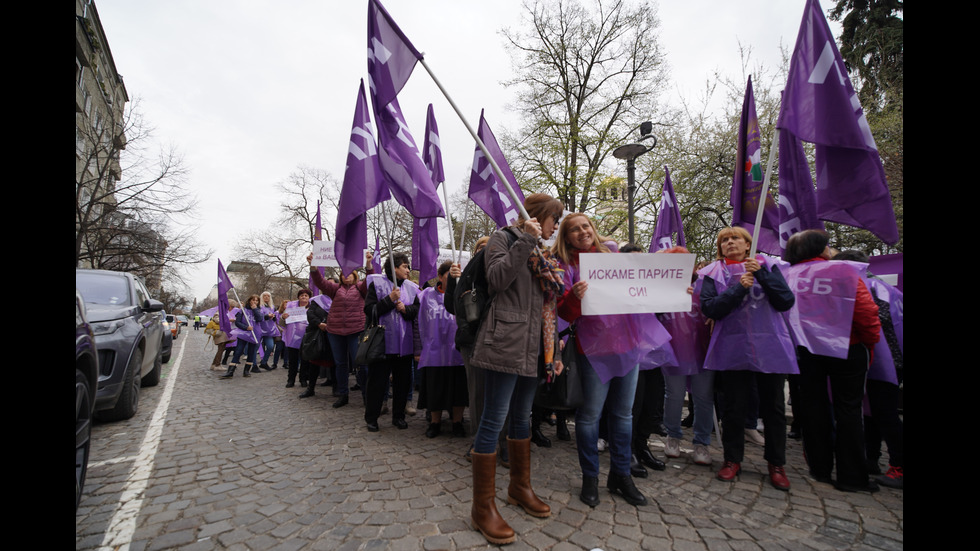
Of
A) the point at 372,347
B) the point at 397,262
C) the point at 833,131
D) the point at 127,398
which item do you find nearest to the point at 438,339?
the point at 372,347

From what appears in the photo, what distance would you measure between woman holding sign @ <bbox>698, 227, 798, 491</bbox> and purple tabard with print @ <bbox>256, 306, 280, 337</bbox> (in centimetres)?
1120

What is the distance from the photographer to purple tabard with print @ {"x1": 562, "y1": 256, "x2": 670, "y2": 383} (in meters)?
2.83

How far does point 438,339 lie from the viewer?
178 inches

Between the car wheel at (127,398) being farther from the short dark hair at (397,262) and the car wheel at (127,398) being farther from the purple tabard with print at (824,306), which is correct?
the purple tabard with print at (824,306)

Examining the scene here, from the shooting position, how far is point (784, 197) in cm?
430

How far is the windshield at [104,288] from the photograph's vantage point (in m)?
5.08

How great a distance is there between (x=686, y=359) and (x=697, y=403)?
0.41 metres

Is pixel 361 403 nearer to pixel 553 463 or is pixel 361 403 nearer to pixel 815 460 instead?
pixel 553 463

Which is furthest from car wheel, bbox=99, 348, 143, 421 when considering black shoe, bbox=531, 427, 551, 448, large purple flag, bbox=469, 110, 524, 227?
black shoe, bbox=531, 427, 551, 448

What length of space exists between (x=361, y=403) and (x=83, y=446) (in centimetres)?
399

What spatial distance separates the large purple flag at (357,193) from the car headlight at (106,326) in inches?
102
